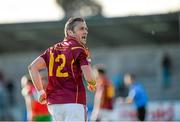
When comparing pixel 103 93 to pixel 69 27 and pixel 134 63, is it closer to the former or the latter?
pixel 69 27

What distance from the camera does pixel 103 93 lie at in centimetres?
1834

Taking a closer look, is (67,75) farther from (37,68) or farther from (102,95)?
(102,95)

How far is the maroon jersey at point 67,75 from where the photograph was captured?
29.3ft

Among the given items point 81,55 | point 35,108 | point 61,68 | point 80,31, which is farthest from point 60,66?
point 35,108

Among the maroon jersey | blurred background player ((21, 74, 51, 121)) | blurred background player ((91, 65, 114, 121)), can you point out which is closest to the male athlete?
the maroon jersey

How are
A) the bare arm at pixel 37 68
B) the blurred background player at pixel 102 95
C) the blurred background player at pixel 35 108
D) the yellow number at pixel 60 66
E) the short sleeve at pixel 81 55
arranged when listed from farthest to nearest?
the blurred background player at pixel 102 95, the blurred background player at pixel 35 108, the bare arm at pixel 37 68, the yellow number at pixel 60 66, the short sleeve at pixel 81 55

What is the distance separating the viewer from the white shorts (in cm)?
888

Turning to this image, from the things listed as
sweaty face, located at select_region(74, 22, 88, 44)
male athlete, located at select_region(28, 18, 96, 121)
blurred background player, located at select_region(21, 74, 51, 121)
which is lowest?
blurred background player, located at select_region(21, 74, 51, 121)

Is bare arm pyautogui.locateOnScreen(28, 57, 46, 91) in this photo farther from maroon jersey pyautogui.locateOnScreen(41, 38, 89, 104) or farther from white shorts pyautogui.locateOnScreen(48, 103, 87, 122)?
white shorts pyautogui.locateOnScreen(48, 103, 87, 122)

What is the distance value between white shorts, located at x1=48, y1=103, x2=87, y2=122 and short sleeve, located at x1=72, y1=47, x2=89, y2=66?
0.49 metres

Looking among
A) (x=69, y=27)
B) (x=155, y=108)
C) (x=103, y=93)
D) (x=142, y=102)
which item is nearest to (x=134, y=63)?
(x=155, y=108)

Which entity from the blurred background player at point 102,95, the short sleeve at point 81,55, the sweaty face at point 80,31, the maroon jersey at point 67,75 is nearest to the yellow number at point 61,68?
the maroon jersey at point 67,75

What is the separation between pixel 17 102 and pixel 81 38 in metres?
27.7

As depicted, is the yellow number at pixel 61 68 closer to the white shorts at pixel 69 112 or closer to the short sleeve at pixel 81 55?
the short sleeve at pixel 81 55
